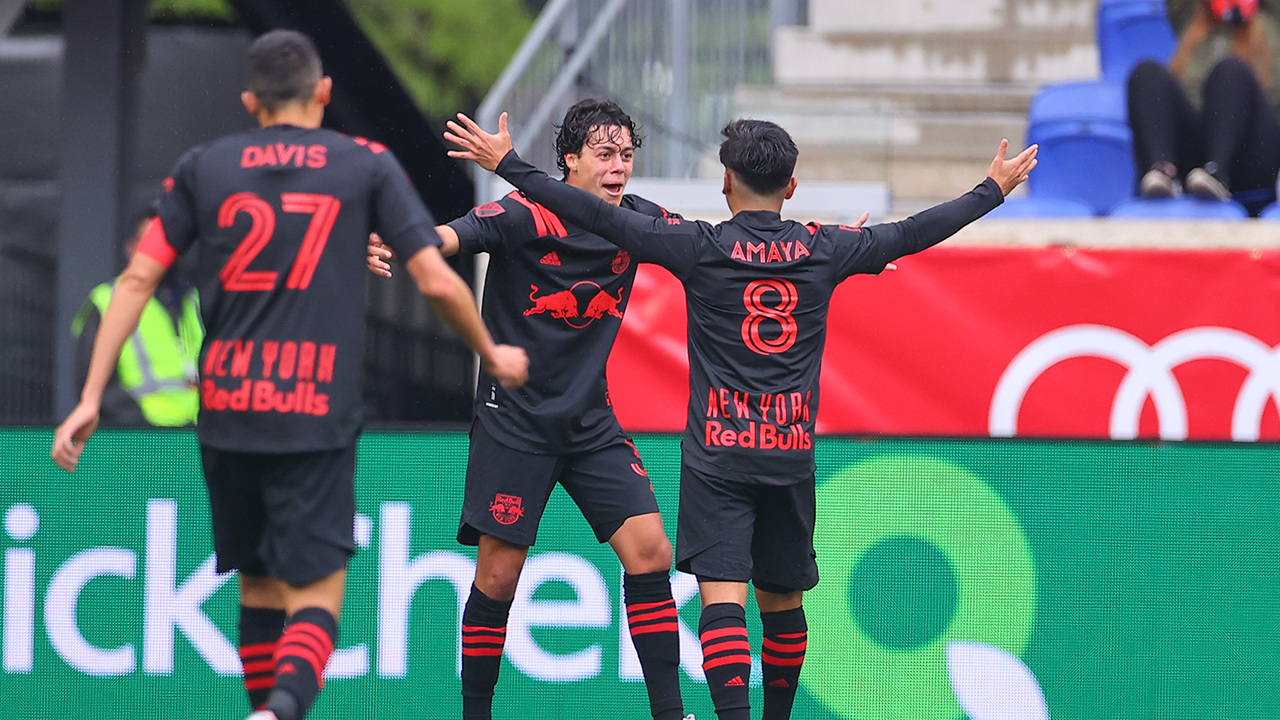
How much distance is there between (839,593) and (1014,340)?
2590 mm

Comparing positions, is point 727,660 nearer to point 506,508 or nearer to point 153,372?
point 506,508

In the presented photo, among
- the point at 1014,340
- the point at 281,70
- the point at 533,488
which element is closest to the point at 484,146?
the point at 281,70

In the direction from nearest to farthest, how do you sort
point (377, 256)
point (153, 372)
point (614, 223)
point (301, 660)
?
point (301, 660) < point (614, 223) < point (377, 256) < point (153, 372)

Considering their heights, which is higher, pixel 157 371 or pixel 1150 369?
pixel 1150 369

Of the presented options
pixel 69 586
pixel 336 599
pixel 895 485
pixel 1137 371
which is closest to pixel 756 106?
pixel 1137 371

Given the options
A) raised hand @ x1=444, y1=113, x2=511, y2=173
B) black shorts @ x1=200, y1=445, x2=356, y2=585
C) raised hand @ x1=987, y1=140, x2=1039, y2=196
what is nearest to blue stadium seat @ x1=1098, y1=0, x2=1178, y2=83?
raised hand @ x1=987, y1=140, x2=1039, y2=196

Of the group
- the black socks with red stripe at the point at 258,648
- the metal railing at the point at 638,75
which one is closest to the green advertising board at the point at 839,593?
the black socks with red stripe at the point at 258,648

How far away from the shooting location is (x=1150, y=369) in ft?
25.0

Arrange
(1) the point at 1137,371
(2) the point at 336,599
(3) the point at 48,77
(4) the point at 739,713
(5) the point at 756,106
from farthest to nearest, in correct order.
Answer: (3) the point at 48,77
(5) the point at 756,106
(1) the point at 1137,371
(4) the point at 739,713
(2) the point at 336,599

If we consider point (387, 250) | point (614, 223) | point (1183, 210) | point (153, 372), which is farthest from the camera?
point (1183, 210)

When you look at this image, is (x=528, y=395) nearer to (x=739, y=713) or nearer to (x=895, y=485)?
(x=739, y=713)

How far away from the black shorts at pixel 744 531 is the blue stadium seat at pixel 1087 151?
533 cm

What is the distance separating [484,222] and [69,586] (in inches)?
93.7

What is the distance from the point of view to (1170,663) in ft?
18.3
